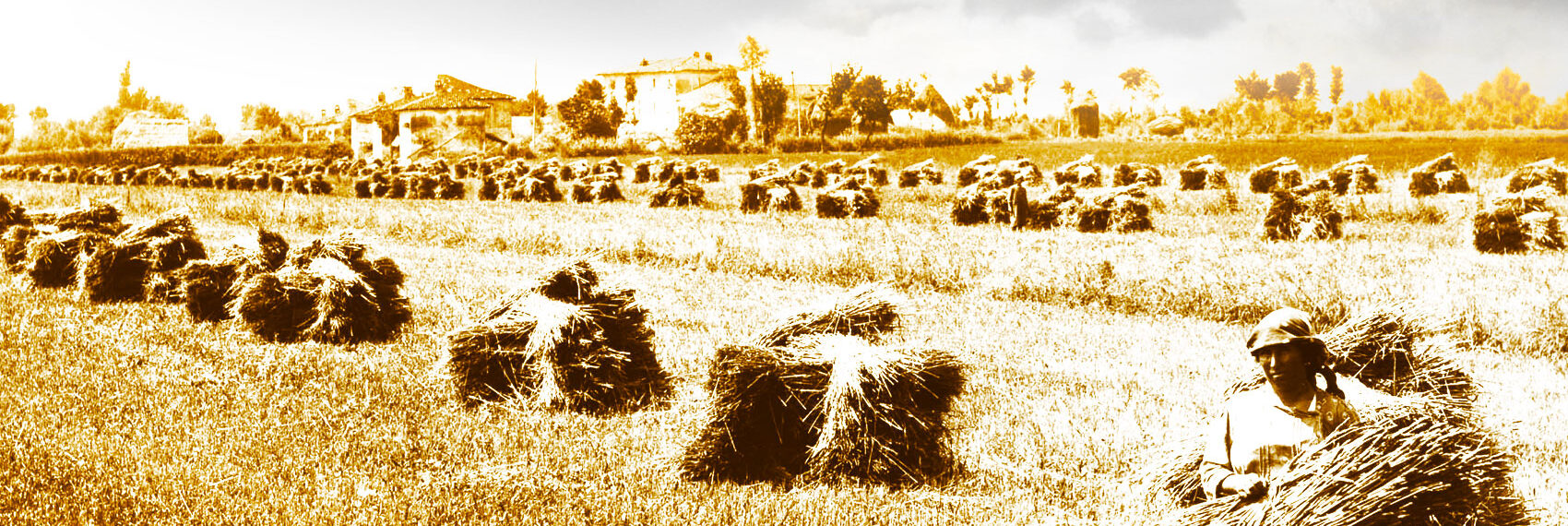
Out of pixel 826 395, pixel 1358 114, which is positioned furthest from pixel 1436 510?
pixel 1358 114

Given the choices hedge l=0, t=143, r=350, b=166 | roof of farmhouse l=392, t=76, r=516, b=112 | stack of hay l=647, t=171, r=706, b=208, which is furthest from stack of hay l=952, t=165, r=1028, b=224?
hedge l=0, t=143, r=350, b=166

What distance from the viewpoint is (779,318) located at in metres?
7.00

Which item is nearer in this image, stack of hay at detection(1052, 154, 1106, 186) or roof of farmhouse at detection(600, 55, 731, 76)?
stack of hay at detection(1052, 154, 1106, 186)

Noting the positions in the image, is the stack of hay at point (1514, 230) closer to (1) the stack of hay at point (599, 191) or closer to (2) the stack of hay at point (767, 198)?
(2) the stack of hay at point (767, 198)

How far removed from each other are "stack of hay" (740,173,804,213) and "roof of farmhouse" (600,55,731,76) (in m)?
77.9

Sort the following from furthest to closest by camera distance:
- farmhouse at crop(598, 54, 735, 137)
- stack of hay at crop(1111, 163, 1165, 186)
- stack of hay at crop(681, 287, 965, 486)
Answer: farmhouse at crop(598, 54, 735, 137) < stack of hay at crop(1111, 163, 1165, 186) < stack of hay at crop(681, 287, 965, 486)

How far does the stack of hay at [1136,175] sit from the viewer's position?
34812 mm

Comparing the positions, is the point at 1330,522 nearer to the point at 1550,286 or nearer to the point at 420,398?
the point at 420,398

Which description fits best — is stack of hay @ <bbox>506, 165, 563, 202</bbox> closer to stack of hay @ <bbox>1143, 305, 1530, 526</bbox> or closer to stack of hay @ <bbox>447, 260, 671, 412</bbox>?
stack of hay @ <bbox>447, 260, 671, 412</bbox>

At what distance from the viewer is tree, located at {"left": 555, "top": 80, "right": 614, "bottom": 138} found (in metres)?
86.6

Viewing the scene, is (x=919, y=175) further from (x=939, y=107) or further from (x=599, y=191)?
(x=939, y=107)

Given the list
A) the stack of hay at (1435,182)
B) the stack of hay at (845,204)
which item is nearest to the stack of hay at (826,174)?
the stack of hay at (845,204)

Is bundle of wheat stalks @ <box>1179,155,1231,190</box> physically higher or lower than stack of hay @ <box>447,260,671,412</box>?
higher

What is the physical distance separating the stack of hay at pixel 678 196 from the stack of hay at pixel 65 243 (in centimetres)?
1762
